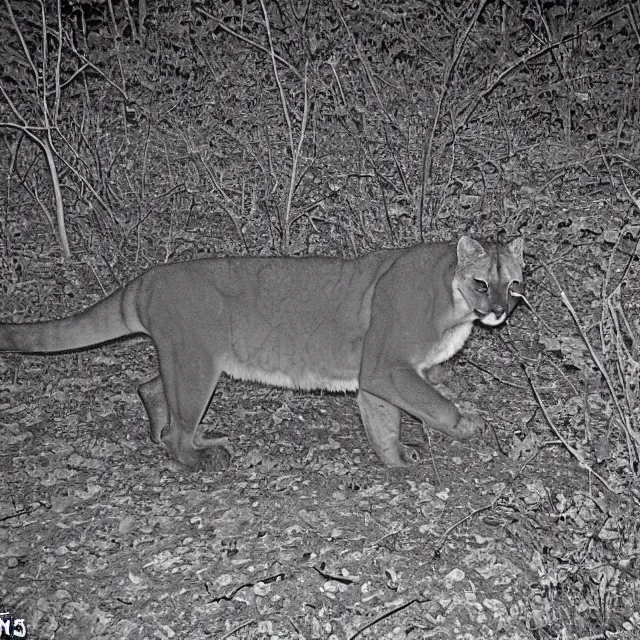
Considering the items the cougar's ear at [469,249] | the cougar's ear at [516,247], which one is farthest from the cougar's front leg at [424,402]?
the cougar's ear at [516,247]

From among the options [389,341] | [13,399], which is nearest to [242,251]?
[13,399]

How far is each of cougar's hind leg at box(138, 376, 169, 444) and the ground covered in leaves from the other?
160mm

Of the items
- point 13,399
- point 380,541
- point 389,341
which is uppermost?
point 389,341

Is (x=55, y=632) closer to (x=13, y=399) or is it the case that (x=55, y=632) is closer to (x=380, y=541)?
(x=380, y=541)

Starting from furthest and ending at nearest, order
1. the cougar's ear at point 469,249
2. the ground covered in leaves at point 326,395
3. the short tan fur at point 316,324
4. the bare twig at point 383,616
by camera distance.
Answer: the short tan fur at point 316,324, the cougar's ear at point 469,249, the ground covered in leaves at point 326,395, the bare twig at point 383,616

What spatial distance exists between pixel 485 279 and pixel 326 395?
169cm

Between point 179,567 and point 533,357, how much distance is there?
2894 millimetres

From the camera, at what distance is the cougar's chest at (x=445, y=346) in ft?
15.9

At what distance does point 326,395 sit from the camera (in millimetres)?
5949

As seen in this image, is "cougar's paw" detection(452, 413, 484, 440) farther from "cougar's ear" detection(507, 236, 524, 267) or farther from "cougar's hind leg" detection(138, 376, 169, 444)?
"cougar's hind leg" detection(138, 376, 169, 444)

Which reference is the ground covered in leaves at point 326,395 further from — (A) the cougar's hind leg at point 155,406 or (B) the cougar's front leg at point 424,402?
(B) the cougar's front leg at point 424,402

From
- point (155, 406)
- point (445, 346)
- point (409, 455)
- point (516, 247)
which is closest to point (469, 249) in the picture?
point (516, 247)

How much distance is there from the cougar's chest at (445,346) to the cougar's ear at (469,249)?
0.42m

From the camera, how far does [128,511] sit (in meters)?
4.89
